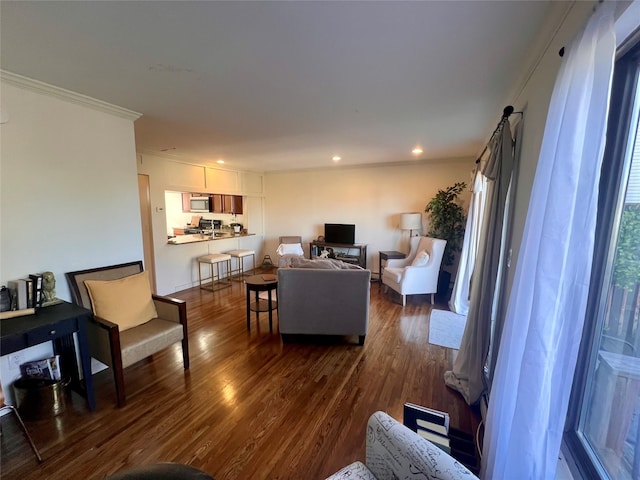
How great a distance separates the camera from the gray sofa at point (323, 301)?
2852 mm

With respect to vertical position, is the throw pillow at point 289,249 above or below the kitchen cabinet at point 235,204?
below

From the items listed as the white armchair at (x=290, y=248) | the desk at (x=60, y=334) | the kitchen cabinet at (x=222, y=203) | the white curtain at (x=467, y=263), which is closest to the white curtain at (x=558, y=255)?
the desk at (x=60, y=334)

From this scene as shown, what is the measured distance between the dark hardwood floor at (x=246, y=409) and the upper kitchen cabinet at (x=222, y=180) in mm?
3243

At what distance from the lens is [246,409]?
200 cm

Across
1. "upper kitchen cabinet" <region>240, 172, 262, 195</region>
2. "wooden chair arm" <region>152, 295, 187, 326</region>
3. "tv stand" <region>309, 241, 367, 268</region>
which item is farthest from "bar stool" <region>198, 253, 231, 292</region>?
"wooden chair arm" <region>152, 295, 187, 326</region>

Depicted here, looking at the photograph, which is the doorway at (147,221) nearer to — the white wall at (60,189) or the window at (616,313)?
the white wall at (60,189)

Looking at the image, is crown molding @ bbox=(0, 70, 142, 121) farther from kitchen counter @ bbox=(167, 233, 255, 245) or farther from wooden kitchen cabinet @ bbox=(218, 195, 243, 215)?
wooden kitchen cabinet @ bbox=(218, 195, 243, 215)

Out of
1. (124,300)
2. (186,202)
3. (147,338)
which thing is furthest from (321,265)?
(186,202)

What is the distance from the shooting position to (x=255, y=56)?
165 centimetres

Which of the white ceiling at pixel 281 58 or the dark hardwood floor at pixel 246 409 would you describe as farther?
the dark hardwood floor at pixel 246 409

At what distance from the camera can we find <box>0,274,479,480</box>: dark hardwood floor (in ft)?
5.25

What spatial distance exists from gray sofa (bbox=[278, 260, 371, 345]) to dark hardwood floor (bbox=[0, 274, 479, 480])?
0.20 m

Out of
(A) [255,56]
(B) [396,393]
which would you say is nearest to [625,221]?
(B) [396,393]

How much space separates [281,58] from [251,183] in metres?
4.91
